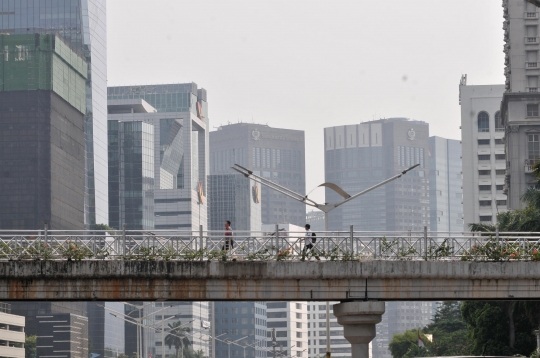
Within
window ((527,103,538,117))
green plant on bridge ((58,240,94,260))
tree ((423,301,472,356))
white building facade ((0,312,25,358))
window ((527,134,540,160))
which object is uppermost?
window ((527,103,538,117))

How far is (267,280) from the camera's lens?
136ft

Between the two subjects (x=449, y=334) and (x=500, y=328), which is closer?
(x=500, y=328)

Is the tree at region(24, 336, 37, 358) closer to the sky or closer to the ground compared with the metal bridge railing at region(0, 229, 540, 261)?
closer to the ground

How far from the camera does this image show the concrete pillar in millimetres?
41312

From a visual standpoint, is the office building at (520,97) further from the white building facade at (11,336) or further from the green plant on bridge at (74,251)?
the green plant on bridge at (74,251)

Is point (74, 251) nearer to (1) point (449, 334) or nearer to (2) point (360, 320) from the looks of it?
(2) point (360, 320)

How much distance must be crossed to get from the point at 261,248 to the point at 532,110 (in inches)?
4359

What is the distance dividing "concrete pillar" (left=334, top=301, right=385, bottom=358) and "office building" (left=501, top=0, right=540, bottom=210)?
336 ft

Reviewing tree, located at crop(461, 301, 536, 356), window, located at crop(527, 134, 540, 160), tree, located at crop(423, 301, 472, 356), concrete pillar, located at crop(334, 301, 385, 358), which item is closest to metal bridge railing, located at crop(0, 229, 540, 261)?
concrete pillar, located at crop(334, 301, 385, 358)

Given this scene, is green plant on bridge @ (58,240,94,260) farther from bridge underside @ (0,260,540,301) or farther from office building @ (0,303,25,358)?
office building @ (0,303,25,358)

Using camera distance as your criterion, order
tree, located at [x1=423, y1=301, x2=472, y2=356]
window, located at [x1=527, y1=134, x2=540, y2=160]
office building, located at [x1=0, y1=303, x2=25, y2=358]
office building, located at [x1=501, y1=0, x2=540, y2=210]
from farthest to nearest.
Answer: office building, located at [x1=0, y1=303, x2=25, y2=358] → window, located at [x1=527, y1=134, x2=540, y2=160] → office building, located at [x1=501, y1=0, x2=540, y2=210] → tree, located at [x1=423, y1=301, x2=472, y2=356]

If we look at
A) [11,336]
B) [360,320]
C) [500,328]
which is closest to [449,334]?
[500,328]

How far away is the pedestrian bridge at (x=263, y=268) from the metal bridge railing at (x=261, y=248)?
4cm

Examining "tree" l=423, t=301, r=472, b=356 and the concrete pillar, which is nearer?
the concrete pillar
